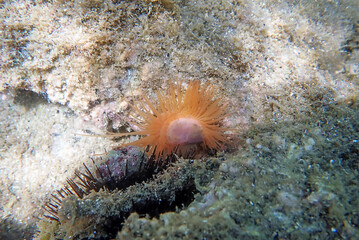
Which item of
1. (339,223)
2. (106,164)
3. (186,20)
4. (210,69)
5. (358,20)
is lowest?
(339,223)

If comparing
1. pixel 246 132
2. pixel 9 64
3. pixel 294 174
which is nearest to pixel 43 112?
pixel 9 64

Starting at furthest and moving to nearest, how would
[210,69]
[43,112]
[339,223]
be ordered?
[43,112]
[210,69]
[339,223]

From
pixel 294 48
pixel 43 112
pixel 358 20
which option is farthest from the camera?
pixel 43 112

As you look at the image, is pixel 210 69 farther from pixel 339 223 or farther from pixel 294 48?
pixel 339 223

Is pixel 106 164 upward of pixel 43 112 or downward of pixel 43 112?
downward

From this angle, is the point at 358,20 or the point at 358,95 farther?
the point at 358,20

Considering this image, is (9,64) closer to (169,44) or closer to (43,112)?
(43,112)

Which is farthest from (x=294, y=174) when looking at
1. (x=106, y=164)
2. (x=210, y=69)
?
(x=106, y=164)
